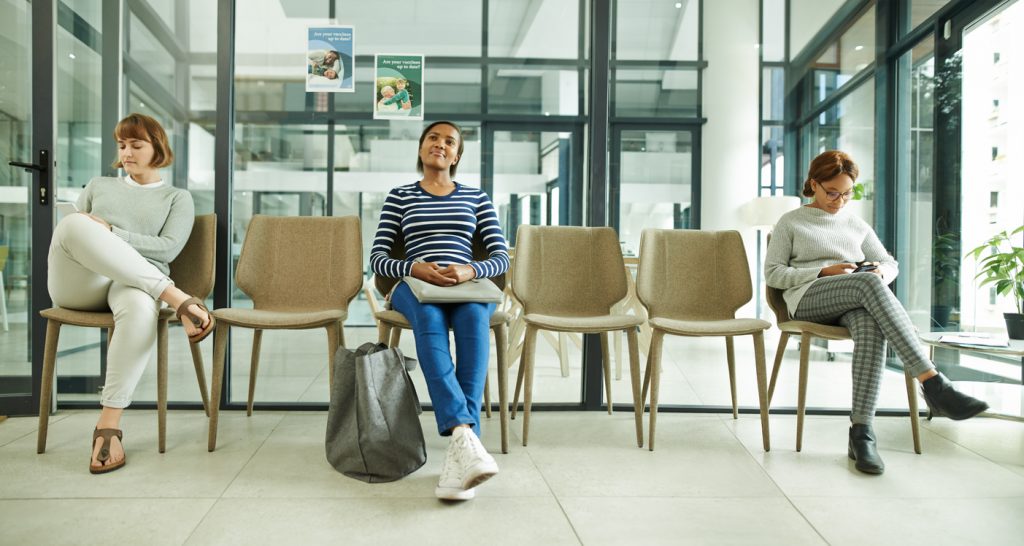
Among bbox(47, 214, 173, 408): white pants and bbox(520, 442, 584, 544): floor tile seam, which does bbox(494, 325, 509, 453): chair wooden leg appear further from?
bbox(47, 214, 173, 408): white pants

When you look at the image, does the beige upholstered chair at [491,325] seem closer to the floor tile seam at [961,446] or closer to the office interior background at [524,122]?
the office interior background at [524,122]

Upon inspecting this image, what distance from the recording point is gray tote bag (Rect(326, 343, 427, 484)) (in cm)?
188

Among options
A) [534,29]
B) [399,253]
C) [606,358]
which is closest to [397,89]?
[534,29]

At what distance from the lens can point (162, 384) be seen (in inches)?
84.5

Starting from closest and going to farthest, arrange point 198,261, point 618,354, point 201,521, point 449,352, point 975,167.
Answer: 1. point 201,521
2. point 449,352
3. point 198,261
4. point 618,354
5. point 975,167

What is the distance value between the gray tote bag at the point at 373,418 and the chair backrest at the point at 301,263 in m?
0.64

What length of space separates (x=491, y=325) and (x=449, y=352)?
241mm

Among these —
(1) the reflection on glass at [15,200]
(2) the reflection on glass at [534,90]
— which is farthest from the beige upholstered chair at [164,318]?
(2) the reflection on glass at [534,90]

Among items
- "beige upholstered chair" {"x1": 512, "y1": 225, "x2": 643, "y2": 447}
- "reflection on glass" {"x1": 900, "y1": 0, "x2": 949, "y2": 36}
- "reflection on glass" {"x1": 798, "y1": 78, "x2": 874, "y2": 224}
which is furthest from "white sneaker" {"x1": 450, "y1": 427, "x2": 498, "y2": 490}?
"reflection on glass" {"x1": 900, "y1": 0, "x2": 949, "y2": 36}

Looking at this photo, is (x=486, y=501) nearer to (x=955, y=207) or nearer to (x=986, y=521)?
(x=986, y=521)

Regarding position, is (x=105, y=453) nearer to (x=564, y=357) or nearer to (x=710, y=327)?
(x=564, y=357)

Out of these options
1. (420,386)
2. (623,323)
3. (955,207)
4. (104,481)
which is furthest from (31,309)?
(955,207)

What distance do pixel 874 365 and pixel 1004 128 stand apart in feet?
5.89

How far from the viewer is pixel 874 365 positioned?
2129mm
